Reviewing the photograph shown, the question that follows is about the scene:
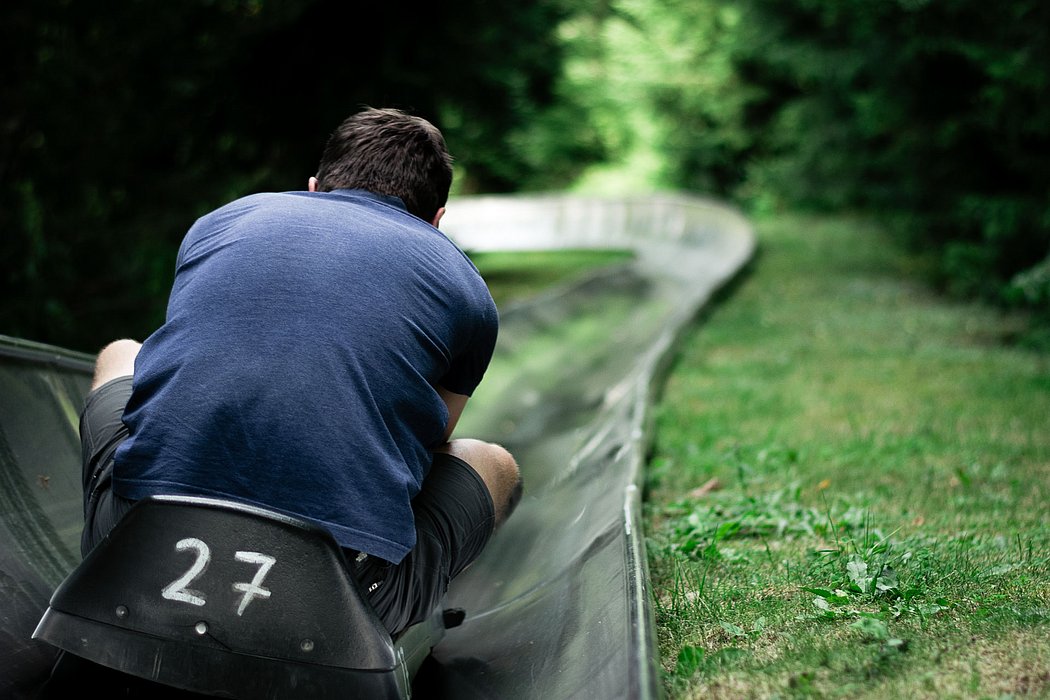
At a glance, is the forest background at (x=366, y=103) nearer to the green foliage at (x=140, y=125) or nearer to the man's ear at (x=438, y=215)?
the green foliage at (x=140, y=125)

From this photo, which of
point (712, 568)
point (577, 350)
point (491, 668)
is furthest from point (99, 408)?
point (577, 350)

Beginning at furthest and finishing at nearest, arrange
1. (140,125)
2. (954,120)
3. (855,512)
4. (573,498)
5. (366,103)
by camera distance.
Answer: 1. (954,120)
2. (366,103)
3. (140,125)
4. (573,498)
5. (855,512)

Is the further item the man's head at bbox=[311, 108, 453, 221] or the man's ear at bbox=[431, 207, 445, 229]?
the man's ear at bbox=[431, 207, 445, 229]

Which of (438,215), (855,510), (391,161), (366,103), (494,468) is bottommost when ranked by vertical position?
(855,510)

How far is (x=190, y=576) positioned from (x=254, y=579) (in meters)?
0.14

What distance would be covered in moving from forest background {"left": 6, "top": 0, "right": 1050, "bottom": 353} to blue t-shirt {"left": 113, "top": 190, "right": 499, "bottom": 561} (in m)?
3.37

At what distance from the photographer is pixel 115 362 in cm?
300

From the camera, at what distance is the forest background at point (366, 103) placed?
18.8 ft

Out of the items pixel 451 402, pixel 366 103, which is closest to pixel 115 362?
pixel 451 402

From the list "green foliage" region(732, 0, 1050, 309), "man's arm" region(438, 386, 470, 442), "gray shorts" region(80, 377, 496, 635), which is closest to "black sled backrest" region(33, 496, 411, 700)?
"gray shorts" region(80, 377, 496, 635)

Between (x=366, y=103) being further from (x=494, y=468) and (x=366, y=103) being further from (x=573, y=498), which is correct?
(x=494, y=468)

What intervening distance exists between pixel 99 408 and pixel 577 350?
20.2 ft

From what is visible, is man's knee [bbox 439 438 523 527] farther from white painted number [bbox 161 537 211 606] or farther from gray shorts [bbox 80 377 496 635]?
white painted number [bbox 161 537 211 606]

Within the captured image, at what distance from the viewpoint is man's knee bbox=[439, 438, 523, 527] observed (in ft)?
9.45
